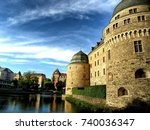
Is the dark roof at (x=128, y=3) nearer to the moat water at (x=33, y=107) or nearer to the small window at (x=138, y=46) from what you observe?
the small window at (x=138, y=46)

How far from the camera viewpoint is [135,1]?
1775cm

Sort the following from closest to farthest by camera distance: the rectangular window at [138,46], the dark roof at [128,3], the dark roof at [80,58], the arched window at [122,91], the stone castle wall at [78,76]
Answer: the rectangular window at [138,46], the arched window at [122,91], the dark roof at [128,3], the stone castle wall at [78,76], the dark roof at [80,58]

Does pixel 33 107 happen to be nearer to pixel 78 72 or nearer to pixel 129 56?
pixel 129 56

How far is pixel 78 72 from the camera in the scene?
35.4 m

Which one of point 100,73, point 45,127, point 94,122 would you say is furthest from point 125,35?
point 100,73

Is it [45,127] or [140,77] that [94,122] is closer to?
[45,127]

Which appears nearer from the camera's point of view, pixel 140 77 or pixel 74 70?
pixel 140 77

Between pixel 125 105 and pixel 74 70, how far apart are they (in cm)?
2281

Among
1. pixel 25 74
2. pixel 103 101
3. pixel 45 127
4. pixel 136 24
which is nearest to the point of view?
pixel 45 127

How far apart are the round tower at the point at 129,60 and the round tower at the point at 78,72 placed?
1883cm

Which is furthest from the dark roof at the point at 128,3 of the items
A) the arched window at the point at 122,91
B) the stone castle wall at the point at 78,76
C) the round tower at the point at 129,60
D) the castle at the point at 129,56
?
→ the stone castle wall at the point at 78,76

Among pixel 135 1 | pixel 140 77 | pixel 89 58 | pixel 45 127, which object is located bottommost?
pixel 45 127

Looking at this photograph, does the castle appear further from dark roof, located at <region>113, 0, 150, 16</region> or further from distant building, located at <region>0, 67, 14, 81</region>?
distant building, located at <region>0, 67, 14, 81</region>

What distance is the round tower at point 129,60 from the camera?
44.7 ft
